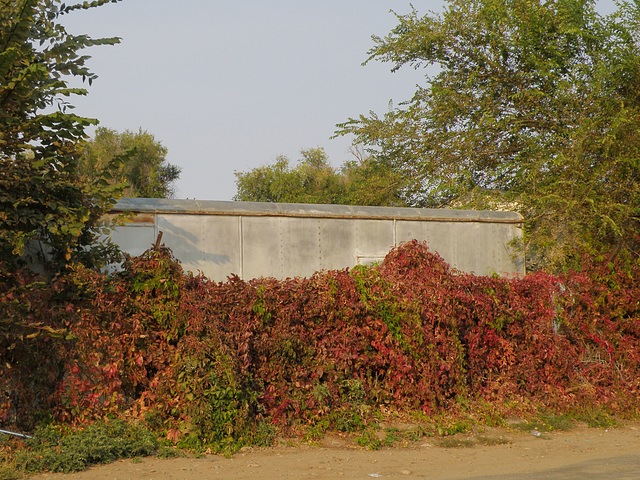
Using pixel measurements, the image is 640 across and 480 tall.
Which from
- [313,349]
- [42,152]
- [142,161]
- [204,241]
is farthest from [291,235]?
[142,161]

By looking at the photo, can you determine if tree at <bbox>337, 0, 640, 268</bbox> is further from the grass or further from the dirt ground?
the grass

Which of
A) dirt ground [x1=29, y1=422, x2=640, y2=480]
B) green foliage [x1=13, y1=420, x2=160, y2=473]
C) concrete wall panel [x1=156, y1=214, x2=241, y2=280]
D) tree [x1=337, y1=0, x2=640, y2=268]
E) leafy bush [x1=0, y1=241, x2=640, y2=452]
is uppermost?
tree [x1=337, y1=0, x2=640, y2=268]

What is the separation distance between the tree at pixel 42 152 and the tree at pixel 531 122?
332 inches

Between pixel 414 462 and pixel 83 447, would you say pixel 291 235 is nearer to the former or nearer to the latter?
pixel 414 462

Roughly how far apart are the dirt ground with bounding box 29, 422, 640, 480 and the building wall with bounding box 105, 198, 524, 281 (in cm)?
300

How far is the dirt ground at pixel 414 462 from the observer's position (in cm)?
677

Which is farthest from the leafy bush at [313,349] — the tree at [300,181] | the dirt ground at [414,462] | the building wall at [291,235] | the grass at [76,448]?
the tree at [300,181]

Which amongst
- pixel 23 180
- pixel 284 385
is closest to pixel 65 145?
pixel 23 180

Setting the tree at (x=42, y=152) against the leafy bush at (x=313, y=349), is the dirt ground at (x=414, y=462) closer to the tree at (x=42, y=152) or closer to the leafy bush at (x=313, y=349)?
the leafy bush at (x=313, y=349)

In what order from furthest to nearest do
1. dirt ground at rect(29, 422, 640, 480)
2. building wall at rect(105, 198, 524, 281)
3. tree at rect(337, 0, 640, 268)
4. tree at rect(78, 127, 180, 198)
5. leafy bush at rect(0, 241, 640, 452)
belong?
tree at rect(78, 127, 180, 198)
tree at rect(337, 0, 640, 268)
building wall at rect(105, 198, 524, 281)
leafy bush at rect(0, 241, 640, 452)
dirt ground at rect(29, 422, 640, 480)

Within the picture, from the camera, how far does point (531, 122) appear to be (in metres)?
17.7

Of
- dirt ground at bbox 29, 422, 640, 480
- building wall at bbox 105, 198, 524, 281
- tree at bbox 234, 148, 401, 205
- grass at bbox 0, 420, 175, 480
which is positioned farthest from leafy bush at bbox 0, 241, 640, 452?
tree at bbox 234, 148, 401, 205

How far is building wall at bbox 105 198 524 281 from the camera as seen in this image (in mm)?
9320

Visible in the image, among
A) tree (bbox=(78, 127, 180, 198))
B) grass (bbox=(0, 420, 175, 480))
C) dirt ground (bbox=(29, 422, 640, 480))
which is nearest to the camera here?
grass (bbox=(0, 420, 175, 480))
